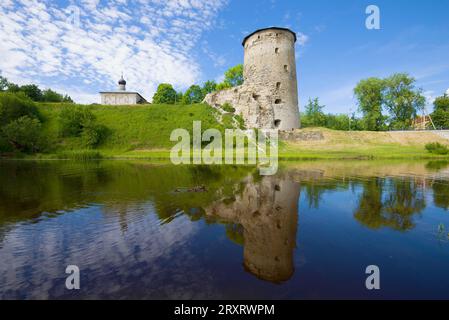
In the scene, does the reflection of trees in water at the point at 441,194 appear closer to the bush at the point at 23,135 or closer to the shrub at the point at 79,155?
the shrub at the point at 79,155

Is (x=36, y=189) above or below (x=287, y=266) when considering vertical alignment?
above

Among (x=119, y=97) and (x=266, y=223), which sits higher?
(x=119, y=97)

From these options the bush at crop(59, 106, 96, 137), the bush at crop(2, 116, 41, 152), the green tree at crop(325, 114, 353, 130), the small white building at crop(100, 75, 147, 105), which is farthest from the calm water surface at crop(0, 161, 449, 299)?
the green tree at crop(325, 114, 353, 130)

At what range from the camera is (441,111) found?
56.0 metres

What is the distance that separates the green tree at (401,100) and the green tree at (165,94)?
53149 mm

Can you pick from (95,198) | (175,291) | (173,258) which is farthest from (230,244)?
(95,198)

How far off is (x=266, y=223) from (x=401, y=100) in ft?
184

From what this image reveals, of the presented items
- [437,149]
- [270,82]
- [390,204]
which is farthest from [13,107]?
[437,149]

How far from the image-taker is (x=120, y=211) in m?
6.95

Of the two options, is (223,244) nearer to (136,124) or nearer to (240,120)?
(240,120)

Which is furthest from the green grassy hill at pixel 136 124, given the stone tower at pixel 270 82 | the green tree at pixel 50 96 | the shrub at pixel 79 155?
the green tree at pixel 50 96
